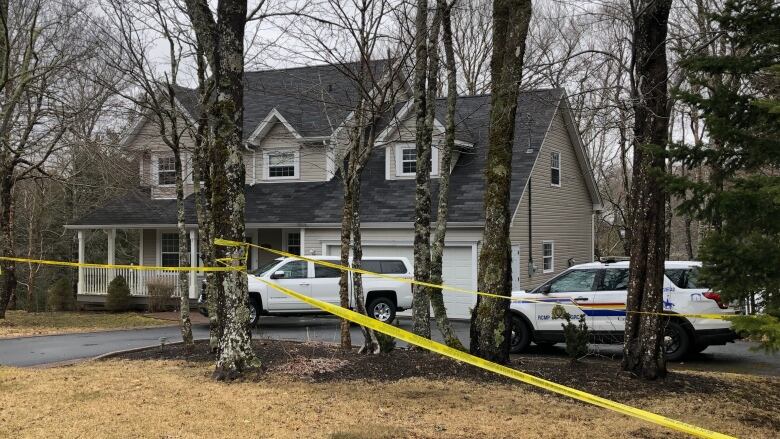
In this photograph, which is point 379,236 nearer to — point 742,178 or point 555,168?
point 555,168

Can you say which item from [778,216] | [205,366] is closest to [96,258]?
[205,366]

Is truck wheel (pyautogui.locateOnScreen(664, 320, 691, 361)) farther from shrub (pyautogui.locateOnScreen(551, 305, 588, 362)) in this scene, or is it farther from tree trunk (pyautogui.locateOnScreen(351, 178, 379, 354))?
tree trunk (pyautogui.locateOnScreen(351, 178, 379, 354))

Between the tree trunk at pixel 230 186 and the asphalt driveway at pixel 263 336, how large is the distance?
3365 mm

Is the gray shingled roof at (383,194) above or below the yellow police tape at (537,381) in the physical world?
above

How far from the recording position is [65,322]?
Answer: 62.7ft

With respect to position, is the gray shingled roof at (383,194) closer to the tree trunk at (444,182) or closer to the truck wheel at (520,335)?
the truck wheel at (520,335)

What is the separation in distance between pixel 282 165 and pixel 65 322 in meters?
8.42

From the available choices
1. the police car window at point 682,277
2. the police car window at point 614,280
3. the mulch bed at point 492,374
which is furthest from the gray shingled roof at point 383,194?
the mulch bed at point 492,374

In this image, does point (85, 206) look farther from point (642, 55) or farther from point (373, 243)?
point (642, 55)

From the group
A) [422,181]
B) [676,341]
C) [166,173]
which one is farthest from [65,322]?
[676,341]

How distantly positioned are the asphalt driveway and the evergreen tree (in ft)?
10.4

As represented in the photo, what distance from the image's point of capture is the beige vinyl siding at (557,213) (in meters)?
20.5

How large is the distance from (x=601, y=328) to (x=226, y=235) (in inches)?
283

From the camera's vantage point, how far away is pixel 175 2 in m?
11.9
